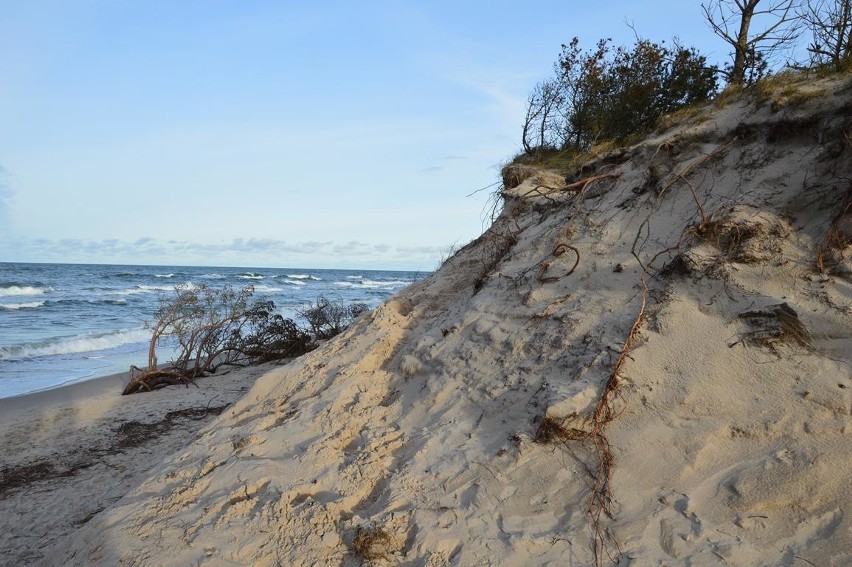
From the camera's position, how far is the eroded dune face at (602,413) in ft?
9.66

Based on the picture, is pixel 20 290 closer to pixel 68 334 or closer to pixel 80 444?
pixel 68 334

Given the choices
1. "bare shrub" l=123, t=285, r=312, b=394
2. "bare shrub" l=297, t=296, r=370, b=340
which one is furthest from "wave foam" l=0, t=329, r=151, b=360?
"bare shrub" l=297, t=296, r=370, b=340

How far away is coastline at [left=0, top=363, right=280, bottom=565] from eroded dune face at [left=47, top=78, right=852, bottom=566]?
145 cm

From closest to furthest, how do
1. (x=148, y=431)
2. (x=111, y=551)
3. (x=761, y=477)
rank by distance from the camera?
1. (x=761, y=477)
2. (x=111, y=551)
3. (x=148, y=431)

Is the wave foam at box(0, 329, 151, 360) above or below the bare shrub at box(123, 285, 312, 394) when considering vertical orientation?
below

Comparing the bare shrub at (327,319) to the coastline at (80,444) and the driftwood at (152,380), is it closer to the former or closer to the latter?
the coastline at (80,444)

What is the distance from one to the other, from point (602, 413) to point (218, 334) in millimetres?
8490

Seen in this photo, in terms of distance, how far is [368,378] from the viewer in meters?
5.00

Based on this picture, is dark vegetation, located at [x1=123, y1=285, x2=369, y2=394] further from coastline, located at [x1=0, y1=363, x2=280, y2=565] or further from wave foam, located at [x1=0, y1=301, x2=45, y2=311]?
wave foam, located at [x1=0, y1=301, x2=45, y2=311]

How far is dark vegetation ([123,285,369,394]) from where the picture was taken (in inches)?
387

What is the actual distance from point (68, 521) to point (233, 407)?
1646 mm

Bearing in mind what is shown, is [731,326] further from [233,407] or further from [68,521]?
[68,521]

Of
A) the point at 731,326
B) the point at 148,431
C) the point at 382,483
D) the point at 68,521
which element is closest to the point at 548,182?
the point at 731,326

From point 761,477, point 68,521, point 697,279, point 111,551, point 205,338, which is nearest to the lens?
point 761,477
